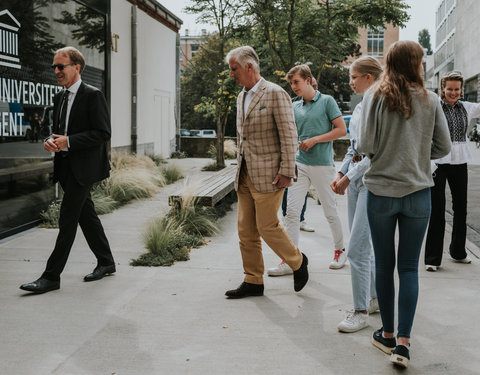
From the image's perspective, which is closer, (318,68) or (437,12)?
(318,68)

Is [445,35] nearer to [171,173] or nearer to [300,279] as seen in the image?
[171,173]

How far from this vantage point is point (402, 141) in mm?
3258

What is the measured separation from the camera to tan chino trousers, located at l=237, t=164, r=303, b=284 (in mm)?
4629

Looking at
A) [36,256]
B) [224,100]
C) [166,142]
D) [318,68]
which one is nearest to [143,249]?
[36,256]

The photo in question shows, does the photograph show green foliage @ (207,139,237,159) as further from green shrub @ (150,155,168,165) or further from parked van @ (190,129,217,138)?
parked van @ (190,129,217,138)

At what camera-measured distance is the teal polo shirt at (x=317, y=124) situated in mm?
5949

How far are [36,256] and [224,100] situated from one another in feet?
42.7

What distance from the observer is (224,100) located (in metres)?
18.7

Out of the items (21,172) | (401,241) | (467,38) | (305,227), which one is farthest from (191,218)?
(467,38)

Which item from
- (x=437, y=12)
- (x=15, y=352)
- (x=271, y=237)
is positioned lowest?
(x=15, y=352)

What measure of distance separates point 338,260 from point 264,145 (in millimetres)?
1825

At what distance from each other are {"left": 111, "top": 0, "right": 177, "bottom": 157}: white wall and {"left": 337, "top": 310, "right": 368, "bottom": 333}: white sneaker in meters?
12.4

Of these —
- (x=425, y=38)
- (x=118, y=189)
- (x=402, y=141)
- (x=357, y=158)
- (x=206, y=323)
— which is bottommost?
(x=206, y=323)

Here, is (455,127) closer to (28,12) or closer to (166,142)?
(28,12)
